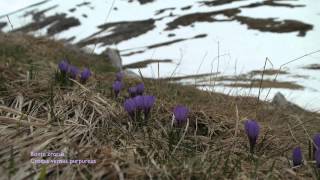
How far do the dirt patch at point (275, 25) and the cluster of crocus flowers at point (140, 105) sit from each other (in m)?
51.3

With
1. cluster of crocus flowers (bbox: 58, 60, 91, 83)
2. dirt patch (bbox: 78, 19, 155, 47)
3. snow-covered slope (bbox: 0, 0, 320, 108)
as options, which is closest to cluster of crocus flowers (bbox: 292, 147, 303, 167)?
cluster of crocus flowers (bbox: 58, 60, 91, 83)

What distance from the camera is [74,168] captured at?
2.02 meters

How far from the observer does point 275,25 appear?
5828cm

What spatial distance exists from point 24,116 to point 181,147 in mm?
1022

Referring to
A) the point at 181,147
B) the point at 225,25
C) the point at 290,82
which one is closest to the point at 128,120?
the point at 181,147

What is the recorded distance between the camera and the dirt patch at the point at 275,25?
54.2 metres

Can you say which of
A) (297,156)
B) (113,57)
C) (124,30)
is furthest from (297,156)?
(124,30)

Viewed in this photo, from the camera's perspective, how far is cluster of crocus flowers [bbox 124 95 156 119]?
2770 mm

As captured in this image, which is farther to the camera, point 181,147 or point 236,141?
point 236,141

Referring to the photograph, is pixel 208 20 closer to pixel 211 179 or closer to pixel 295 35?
pixel 295 35

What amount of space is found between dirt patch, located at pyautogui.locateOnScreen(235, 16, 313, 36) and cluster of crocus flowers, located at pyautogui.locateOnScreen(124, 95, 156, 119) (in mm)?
51309

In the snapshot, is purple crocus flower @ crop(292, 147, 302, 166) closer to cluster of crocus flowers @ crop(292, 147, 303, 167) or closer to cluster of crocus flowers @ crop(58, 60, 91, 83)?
cluster of crocus flowers @ crop(292, 147, 303, 167)

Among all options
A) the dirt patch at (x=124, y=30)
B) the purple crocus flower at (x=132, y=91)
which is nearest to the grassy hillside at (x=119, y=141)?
the purple crocus flower at (x=132, y=91)

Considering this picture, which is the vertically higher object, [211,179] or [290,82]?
[211,179]
